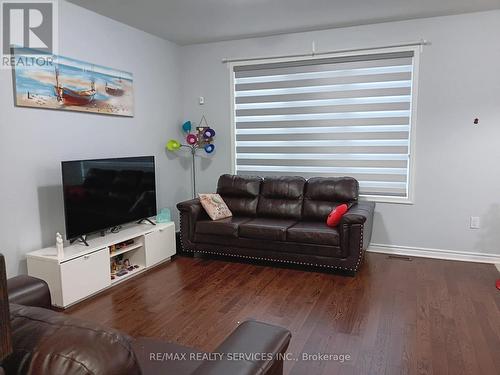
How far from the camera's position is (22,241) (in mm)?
3215

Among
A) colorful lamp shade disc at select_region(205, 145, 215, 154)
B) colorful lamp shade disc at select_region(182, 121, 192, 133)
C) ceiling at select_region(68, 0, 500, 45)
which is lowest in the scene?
colorful lamp shade disc at select_region(205, 145, 215, 154)

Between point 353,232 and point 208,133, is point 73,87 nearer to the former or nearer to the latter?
point 208,133

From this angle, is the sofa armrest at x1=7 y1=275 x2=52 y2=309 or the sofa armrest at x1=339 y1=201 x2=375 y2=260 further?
the sofa armrest at x1=339 y1=201 x2=375 y2=260

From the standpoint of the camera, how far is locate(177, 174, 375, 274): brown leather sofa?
145 inches

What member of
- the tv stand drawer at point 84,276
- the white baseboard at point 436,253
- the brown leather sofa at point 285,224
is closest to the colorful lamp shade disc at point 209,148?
the brown leather sofa at point 285,224

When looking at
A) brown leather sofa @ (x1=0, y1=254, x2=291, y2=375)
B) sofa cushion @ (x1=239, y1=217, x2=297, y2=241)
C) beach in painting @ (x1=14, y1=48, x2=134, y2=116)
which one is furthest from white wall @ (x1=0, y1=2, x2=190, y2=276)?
brown leather sofa @ (x1=0, y1=254, x2=291, y2=375)

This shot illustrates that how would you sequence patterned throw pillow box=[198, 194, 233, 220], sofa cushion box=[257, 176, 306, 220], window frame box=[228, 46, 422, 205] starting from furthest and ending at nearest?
sofa cushion box=[257, 176, 306, 220]
patterned throw pillow box=[198, 194, 233, 220]
window frame box=[228, 46, 422, 205]

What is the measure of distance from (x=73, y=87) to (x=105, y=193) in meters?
1.04

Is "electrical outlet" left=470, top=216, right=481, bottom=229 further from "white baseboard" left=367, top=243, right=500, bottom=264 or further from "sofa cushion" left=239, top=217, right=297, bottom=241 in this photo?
"sofa cushion" left=239, top=217, right=297, bottom=241

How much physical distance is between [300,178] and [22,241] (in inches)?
114

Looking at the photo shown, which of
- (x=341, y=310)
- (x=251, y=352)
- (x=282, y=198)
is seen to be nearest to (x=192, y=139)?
(x=282, y=198)

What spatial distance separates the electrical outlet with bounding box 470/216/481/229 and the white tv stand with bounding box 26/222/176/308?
3.35 m

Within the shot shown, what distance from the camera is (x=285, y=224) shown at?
4.02 metres

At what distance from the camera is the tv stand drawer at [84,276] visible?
9.96 ft
